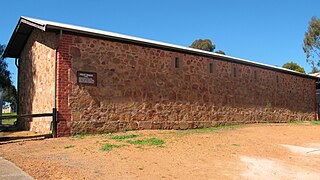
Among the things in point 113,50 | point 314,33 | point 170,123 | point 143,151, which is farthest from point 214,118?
point 314,33

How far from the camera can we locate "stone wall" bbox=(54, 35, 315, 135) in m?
10.6

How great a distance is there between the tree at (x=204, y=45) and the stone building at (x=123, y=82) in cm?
3093

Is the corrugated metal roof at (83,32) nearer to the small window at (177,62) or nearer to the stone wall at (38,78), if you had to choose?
the small window at (177,62)

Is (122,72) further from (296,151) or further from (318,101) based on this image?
(318,101)

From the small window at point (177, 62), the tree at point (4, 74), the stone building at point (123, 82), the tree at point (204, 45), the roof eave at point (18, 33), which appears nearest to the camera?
the stone building at point (123, 82)

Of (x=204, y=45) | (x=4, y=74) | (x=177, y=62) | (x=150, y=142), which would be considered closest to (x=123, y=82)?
(x=177, y=62)

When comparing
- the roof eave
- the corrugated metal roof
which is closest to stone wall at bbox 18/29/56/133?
the roof eave

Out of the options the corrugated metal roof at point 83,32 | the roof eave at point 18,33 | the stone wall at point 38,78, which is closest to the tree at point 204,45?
the corrugated metal roof at point 83,32

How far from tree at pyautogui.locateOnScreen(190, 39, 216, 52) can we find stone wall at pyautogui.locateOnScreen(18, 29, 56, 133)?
118ft

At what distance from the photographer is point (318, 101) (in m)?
23.8

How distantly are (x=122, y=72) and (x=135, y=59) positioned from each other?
0.81 meters

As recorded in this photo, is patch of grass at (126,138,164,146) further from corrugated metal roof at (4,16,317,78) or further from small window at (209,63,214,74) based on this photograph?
small window at (209,63,214,74)

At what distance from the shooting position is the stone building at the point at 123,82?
1045cm

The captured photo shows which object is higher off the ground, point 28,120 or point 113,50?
point 113,50
